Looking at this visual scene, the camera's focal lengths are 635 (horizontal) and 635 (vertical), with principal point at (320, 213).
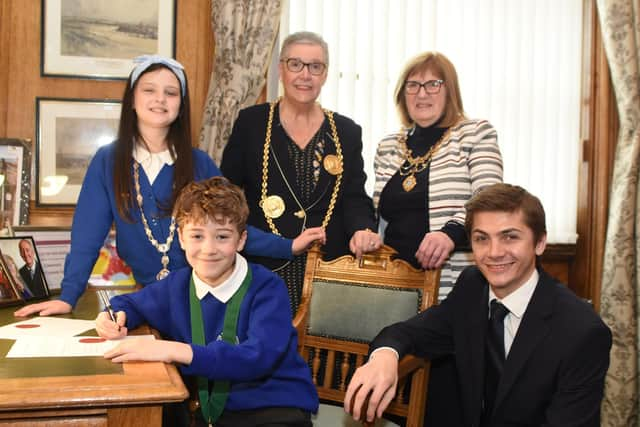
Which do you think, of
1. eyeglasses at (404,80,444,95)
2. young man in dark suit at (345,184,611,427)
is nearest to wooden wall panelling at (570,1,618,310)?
eyeglasses at (404,80,444,95)

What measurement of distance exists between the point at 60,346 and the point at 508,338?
46.0 inches

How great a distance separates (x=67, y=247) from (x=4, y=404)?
153 centimetres

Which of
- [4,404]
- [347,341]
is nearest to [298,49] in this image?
[347,341]

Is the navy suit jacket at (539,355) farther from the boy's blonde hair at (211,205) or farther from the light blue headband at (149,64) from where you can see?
the light blue headband at (149,64)

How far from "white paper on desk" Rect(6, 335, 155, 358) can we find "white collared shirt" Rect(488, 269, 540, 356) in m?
0.95

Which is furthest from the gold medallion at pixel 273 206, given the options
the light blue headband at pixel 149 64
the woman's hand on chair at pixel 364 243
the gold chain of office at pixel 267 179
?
the light blue headband at pixel 149 64

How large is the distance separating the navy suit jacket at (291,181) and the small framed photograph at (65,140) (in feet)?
3.35

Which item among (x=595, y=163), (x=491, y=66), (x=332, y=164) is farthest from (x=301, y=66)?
(x=595, y=163)

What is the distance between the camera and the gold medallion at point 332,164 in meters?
2.58

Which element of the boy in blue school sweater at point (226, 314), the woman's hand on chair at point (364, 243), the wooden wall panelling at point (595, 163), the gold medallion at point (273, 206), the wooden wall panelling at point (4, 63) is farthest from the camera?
the wooden wall panelling at point (595, 163)

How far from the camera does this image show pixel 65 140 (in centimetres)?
328

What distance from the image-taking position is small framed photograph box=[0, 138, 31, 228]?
114 inches

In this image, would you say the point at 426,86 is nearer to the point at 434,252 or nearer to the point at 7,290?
the point at 434,252

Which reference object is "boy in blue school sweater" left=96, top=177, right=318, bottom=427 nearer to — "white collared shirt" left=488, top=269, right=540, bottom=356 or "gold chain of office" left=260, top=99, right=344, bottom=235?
"white collared shirt" left=488, top=269, right=540, bottom=356
